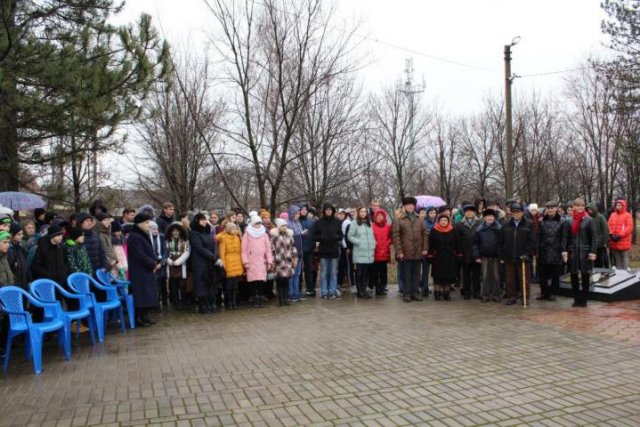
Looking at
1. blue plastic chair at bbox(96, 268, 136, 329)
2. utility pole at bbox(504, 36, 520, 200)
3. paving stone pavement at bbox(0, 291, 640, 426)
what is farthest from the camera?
utility pole at bbox(504, 36, 520, 200)

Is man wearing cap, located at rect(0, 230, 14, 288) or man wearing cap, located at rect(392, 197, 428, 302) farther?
man wearing cap, located at rect(392, 197, 428, 302)

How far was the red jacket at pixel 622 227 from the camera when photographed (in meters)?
12.4

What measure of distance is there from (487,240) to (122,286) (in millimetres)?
6910

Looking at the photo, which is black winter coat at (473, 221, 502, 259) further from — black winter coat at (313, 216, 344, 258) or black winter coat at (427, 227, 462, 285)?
black winter coat at (313, 216, 344, 258)

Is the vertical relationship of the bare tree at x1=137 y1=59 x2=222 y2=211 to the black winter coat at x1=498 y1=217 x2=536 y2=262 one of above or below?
above

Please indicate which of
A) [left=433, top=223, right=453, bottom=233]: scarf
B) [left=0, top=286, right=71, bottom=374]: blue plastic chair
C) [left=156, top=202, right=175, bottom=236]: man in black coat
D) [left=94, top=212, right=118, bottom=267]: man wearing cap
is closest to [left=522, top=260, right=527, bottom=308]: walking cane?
[left=433, top=223, right=453, bottom=233]: scarf

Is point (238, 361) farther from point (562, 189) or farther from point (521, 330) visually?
point (562, 189)

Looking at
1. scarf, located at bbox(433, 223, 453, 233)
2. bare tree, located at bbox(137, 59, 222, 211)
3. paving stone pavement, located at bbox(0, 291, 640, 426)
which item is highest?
bare tree, located at bbox(137, 59, 222, 211)

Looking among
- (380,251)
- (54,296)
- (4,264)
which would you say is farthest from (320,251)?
(4,264)

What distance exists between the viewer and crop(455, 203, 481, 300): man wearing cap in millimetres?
10742

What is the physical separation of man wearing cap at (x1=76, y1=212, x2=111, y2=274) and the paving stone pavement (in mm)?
1158

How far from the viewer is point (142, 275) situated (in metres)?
8.59

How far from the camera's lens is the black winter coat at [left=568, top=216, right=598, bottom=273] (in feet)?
31.3

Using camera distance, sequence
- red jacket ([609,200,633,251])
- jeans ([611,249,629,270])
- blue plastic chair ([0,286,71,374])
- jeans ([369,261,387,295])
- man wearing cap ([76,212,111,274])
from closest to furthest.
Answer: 1. blue plastic chair ([0,286,71,374])
2. man wearing cap ([76,212,111,274])
3. jeans ([369,261,387,295])
4. red jacket ([609,200,633,251])
5. jeans ([611,249,629,270])
